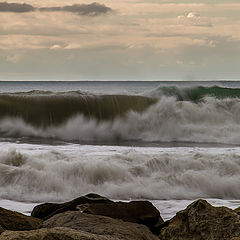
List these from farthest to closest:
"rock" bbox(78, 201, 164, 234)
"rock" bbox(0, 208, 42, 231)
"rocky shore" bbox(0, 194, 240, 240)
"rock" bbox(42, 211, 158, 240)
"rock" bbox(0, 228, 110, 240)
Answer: "rock" bbox(78, 201, 164, 234)
"rock" bbox(0, 208, 42, 231)
"rock" bbox(42, 211, 158, 240)
"rocky shore" bbox(0, 194, 240, 240)
"rock" bbox(0, 228, 110, 240)

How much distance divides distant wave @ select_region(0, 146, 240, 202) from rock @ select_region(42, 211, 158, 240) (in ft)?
10.4

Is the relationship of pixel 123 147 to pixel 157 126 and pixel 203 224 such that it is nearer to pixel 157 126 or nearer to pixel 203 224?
pixel 157 126

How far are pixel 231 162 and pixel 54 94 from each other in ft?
39.2

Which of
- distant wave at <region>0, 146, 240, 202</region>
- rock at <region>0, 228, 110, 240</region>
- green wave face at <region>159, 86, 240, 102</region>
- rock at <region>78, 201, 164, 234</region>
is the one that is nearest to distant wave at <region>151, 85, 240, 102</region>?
green wave face at <region>159, 86, 240, 102</region>

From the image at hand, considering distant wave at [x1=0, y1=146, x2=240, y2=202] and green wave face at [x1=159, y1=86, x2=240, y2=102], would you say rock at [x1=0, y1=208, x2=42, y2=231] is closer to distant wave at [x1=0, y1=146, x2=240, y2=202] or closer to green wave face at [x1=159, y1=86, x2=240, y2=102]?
distant wave at [x1=0, y1=146, x2=240, y2=202]

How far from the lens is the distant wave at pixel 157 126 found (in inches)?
635

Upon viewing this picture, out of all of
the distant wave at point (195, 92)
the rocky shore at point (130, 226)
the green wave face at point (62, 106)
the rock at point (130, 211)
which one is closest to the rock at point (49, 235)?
the rocky shore at point (130, 226)

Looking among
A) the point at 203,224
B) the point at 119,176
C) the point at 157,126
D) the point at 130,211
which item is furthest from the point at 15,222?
the point at 157,126

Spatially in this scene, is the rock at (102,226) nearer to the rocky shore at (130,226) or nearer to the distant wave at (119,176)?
the rocky shore at (130,226)

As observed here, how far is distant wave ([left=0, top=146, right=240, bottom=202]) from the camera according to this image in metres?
7.97

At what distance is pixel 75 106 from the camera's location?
19.0m

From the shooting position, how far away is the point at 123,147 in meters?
12.6

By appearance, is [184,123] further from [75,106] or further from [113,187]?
[113,187]

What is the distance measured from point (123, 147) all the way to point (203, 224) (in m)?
8.40
